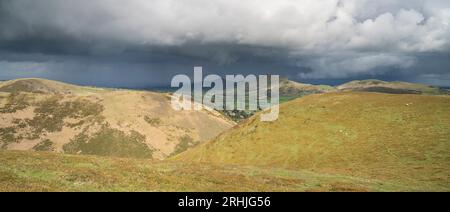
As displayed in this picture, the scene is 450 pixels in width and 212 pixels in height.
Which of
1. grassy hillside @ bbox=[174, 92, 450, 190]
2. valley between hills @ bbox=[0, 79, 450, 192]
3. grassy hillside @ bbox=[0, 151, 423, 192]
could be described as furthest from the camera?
Result: grassy hillside @ bbox=[174, 92, 450, 190]

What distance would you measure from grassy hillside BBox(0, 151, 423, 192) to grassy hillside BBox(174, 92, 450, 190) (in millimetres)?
11262

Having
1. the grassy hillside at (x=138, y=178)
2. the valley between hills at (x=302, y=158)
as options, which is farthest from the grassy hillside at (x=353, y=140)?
the grassy hillside at (x=138, y=178)

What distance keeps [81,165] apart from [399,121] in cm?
5768

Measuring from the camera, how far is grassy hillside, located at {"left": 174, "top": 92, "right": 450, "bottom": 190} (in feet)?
174

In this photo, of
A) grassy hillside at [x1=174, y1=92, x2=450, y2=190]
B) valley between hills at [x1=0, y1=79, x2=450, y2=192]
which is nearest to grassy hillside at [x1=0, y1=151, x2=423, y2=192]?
valley between hills at [x1=0, y1=79, x2=450, y2=192]

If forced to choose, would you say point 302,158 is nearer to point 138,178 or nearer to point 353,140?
point 353,140

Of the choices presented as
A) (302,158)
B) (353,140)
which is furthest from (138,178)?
(353,140)

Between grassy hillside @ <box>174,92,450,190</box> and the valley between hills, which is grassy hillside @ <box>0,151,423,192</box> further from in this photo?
grassy hillside @ <box>174,92,450,190</box>

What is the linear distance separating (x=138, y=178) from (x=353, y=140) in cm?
4768

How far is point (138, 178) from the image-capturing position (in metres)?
32.7

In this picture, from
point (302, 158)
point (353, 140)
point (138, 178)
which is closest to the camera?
point (138, 178)

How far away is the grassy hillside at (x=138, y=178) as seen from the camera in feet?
94.3
